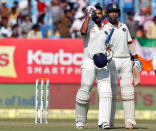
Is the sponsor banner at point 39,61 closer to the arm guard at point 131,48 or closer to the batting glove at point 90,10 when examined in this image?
the arm guard at point 131,48

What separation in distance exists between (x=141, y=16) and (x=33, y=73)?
5.10 m

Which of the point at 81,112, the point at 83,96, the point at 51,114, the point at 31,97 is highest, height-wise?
the point at 83,96

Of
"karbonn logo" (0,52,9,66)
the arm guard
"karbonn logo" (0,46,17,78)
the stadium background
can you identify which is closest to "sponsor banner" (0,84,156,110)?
the stadium background

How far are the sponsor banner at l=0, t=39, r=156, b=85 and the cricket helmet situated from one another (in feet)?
22.8

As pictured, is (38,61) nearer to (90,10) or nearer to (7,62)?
(7,62)

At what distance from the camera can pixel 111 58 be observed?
10578 mm

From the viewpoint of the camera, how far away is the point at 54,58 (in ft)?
56.0

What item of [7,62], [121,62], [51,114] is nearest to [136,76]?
[121,62]

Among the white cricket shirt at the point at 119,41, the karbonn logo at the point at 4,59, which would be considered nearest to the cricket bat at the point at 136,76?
the white cricket shirt at the point at 119,41

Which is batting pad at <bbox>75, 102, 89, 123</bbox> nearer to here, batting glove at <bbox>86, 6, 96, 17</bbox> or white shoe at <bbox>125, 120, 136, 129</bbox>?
white shoe at <bbox>125, 120, 136, 129</bbox>

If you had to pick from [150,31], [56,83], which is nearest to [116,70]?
[56,83]

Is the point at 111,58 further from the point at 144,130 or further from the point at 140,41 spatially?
the point at 140,41

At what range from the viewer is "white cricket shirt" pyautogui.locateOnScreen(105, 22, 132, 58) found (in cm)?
1078

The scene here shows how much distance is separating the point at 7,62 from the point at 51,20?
3.81 m
